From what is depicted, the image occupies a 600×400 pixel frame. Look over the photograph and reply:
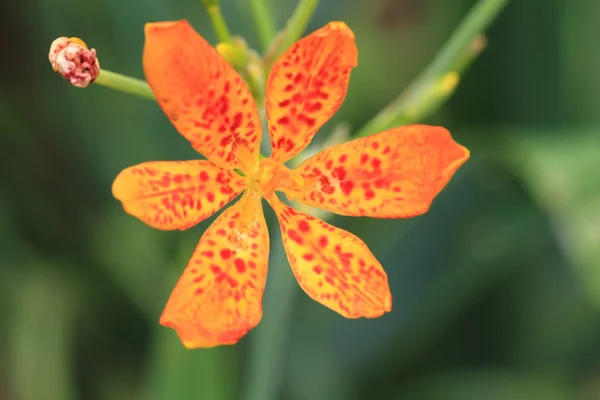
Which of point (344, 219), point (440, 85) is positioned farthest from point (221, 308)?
point (344, 219)

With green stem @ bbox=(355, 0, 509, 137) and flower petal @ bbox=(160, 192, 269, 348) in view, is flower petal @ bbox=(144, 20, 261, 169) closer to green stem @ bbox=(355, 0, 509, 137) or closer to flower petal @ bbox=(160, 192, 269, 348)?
flower petal @ bbox=(160, 192, 269, 348)

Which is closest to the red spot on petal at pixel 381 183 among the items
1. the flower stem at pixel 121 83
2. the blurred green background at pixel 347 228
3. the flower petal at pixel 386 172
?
the flower petal at pixel 386 172

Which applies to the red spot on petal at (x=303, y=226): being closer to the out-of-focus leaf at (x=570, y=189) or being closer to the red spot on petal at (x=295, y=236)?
the red spot on petal at (x=295, y=236)

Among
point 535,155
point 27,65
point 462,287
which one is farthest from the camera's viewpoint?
point 27,65

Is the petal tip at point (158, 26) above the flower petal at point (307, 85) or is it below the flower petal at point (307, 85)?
above

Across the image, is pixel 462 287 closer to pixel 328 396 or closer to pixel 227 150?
pixel 328 396
